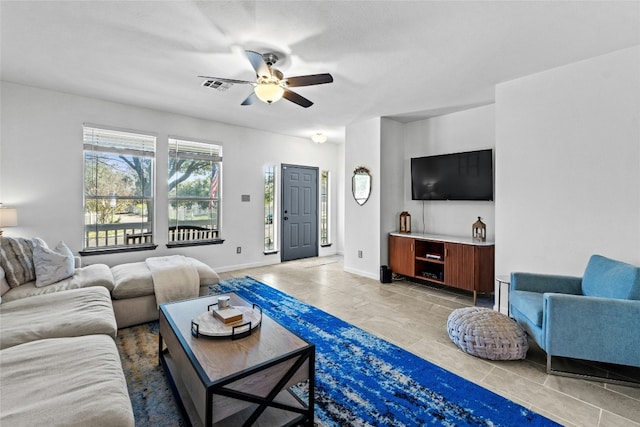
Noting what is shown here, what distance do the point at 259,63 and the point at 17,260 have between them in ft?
9.62

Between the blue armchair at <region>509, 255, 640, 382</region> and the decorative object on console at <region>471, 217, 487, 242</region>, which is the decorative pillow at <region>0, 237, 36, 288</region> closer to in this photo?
the blue armchair at <region>509, 255, 640, 382</region>

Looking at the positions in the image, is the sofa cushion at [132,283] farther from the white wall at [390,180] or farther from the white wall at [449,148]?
the white wall at [449,148]

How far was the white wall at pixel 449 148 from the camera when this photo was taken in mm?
4207

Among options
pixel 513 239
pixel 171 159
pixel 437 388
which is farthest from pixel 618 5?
pixel 171 159

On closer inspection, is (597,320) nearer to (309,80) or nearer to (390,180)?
(309,80)

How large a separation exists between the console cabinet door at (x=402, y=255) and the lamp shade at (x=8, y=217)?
16.1 feet

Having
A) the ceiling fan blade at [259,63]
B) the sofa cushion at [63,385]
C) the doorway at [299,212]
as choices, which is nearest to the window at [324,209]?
→ the doorway at [299,212]

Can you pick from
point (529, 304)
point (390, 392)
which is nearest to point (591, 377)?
point (529, 304)

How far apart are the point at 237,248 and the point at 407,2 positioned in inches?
182

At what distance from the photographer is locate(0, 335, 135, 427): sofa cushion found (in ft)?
3.70

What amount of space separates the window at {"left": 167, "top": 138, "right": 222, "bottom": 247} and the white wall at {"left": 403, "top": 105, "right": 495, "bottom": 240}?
3.45 metres

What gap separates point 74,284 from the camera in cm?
276

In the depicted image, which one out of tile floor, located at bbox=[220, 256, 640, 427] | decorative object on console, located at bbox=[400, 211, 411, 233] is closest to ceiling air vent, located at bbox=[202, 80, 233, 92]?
tile floor, located at bbox=[220, 256, 640, 427]

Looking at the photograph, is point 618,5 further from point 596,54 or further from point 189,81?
point 189,81
